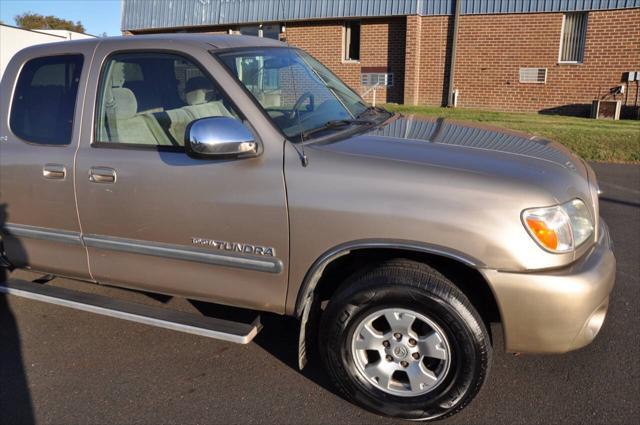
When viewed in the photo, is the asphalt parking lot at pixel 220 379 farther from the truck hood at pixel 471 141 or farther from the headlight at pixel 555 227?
the truck hood at pixel 471 141

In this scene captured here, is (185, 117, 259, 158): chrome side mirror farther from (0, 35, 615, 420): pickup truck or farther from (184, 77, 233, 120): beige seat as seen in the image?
(184, 77, 233, 120): beige seat

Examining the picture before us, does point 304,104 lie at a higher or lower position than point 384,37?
lower

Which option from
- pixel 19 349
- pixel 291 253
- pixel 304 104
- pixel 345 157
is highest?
pixel 304 104

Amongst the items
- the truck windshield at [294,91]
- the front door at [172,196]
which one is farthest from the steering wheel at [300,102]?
the front door at [172,196]

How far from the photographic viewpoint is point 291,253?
297 cm

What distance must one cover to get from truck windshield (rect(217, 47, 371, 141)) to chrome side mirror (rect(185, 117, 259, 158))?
Answer: 0.22 meters

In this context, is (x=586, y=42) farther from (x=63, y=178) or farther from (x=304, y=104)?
(x=63, y=178)

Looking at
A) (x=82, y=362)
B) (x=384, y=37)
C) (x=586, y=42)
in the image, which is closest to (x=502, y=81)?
(x=586, y=42)

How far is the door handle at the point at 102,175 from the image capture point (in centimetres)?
331

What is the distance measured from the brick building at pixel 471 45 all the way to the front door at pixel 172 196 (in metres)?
14.0

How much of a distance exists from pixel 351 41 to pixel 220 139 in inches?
631

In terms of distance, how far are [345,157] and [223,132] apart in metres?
0.64

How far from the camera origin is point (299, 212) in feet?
9.47

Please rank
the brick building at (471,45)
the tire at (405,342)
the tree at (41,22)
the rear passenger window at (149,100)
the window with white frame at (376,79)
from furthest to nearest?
the tree at (41,22) → the window with white frame at (376,79) → the brick building at (471,45) → the rear passenger window at (149,100) → the tire at (405,342)
